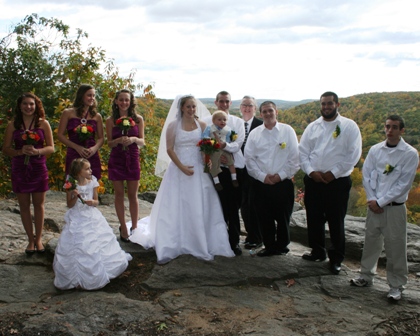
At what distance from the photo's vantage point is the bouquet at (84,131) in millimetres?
6355

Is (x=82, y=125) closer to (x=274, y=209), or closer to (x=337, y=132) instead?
(x=274, y=209)

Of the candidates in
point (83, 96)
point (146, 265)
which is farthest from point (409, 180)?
point (83, 96)

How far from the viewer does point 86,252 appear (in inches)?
223

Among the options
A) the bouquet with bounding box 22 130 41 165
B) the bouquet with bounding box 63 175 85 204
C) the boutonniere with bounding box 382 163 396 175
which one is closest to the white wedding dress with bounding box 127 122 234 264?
the bouquet with bounding box 63 175 85 204

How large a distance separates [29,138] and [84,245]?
69.5 inches

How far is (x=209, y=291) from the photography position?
5641 millimetres

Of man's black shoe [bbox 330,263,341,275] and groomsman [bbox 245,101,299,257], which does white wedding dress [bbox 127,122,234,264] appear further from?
man's black shoe [bbox 330,263,341,275]

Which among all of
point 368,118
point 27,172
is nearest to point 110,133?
point 27,172

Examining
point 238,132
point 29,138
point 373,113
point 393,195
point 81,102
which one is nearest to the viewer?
point 393,195

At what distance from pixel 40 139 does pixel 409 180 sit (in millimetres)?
5039

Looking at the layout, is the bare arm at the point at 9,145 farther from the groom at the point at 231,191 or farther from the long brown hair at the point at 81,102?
the groom at the point at 231,191

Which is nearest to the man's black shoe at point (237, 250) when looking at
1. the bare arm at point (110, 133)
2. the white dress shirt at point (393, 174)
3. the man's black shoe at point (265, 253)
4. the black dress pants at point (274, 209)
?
the man's black shoe at point (265, 253)

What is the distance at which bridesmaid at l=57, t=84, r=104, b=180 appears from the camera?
21.3 feet

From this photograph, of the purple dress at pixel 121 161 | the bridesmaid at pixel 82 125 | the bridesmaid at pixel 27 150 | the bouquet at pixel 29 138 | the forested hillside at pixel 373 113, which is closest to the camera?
the bouquet at pixel 29 138
